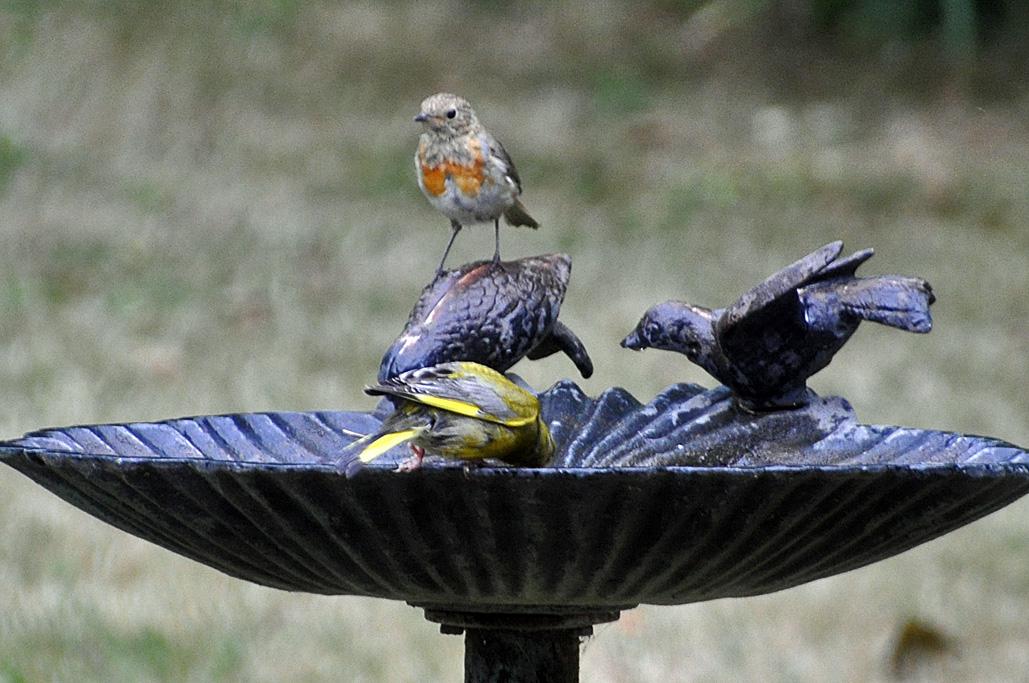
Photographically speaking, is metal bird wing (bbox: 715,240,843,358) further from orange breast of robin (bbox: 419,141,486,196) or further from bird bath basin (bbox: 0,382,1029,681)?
orange breast of robin (bbox: 419,141,486,196)

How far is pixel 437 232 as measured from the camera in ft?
21.4

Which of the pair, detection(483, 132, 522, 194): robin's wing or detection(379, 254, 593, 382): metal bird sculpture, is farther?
detection(483, 132, 522, 194): robin's wing

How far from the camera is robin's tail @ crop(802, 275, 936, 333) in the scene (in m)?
2.15

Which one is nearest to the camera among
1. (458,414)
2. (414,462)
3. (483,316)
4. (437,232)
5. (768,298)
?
(414,462)

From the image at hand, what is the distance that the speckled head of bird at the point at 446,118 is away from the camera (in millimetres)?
2459

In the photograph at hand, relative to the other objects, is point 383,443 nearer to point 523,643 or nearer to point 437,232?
point 523,643

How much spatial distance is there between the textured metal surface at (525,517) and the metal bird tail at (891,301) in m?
0.19

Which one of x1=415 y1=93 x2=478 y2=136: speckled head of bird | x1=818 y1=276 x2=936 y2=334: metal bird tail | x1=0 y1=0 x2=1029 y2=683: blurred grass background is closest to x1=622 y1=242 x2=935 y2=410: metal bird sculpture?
x1=818 y1=276 x2=936 y2=334: metal bird tail

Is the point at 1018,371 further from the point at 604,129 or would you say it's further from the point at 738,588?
the point at 738,588

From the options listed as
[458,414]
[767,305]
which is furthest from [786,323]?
[458,414]

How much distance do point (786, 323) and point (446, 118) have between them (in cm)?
58

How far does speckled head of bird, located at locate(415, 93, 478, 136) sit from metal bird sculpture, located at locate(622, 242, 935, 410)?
40 cm

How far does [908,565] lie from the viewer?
436 cm

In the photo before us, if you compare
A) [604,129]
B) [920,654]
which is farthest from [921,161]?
[920,654]
